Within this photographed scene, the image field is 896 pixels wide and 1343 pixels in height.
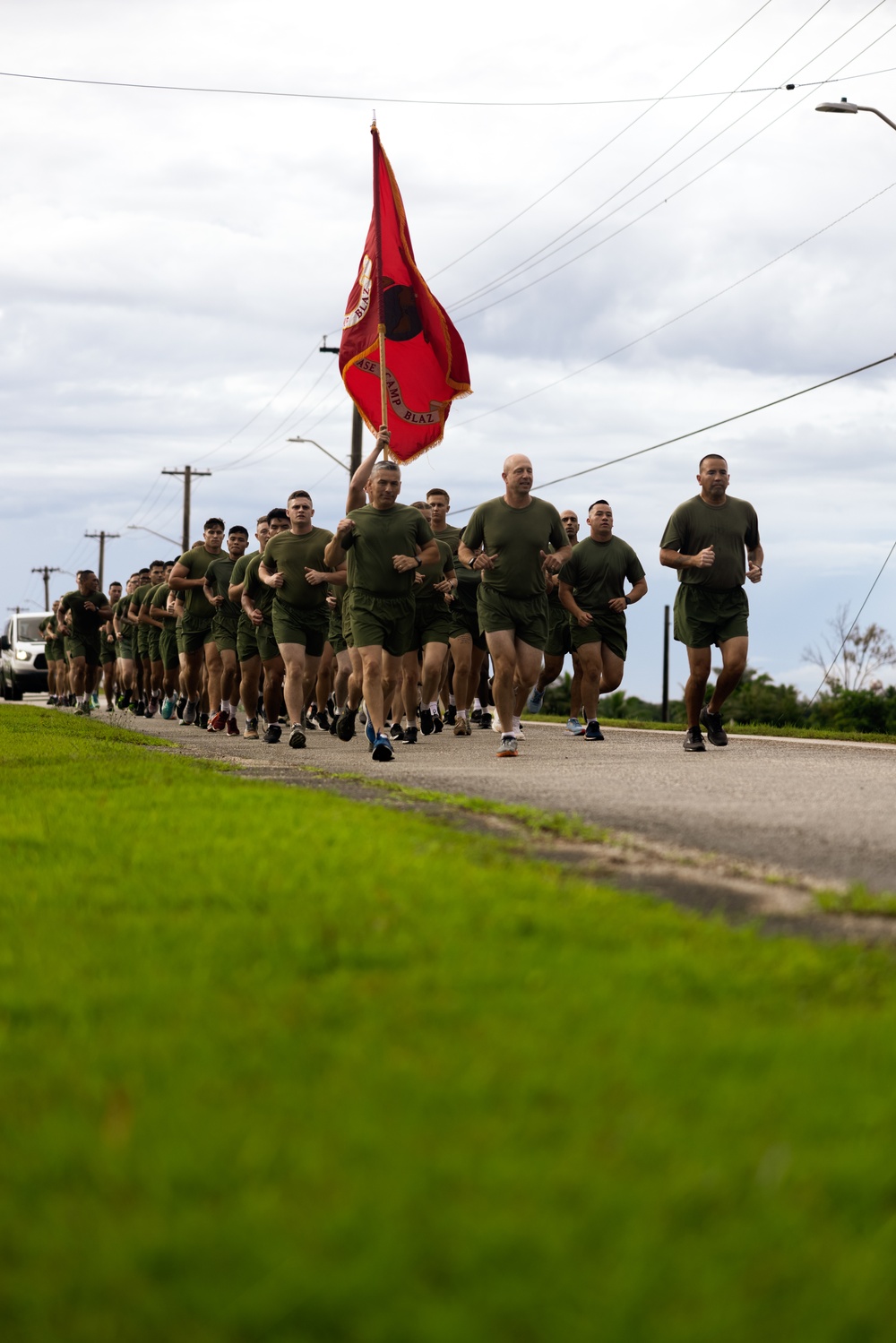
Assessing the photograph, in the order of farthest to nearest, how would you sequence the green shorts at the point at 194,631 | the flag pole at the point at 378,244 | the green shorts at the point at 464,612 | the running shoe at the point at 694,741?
the green shorts at the point at 194,631
the flag pole at the point at 378,244
the green shorts at the point at 464,612
the running shoe at the point at 694,741

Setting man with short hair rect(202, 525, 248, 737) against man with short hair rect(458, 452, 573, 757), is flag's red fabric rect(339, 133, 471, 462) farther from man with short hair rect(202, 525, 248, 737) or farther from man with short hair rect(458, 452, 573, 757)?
man with short hair rect(458, 452, 573, 757)

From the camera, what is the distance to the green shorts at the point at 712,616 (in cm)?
1330

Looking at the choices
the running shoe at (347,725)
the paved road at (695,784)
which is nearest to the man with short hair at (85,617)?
the paved road at (695,784)

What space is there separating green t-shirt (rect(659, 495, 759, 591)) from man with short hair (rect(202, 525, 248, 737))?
6.75m

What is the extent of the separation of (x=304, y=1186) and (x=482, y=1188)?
238 millimetres

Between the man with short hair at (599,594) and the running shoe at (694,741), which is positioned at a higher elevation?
the man with short hair at (599,594)

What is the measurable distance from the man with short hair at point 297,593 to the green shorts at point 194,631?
15.5ft

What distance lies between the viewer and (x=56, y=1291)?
1.93m

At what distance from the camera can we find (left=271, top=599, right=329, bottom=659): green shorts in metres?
15.2

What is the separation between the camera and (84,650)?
25359 mm

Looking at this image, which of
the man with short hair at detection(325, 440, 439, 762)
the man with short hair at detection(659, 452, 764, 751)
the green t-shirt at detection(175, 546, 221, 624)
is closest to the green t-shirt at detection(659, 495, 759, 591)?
the man with short hair at detection(659, 452, 764, 751)

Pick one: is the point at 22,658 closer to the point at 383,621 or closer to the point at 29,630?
the point at 29,630

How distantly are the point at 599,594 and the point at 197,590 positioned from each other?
5.87m

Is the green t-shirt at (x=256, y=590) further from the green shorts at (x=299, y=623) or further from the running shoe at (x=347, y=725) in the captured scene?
the running shoe at (x=347, y=725)
